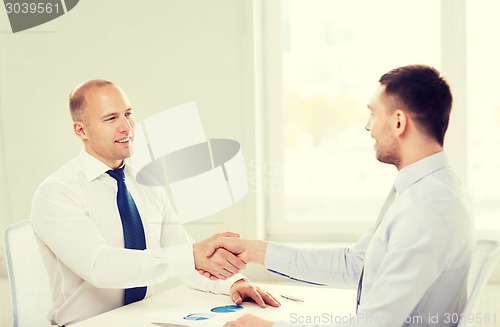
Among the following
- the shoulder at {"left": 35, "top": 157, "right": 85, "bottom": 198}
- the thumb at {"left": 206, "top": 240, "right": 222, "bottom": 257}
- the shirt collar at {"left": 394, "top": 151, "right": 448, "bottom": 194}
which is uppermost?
the shirt collar at {"left": 394, "top": 151, "right": 448, "bottom": 194}

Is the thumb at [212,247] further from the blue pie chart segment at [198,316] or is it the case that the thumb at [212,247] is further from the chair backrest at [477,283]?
the chair backrest at [477,283]

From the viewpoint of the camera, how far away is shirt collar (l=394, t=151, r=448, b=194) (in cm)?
154

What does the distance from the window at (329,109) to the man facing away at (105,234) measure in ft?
3.99

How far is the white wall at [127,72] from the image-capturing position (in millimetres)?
3357

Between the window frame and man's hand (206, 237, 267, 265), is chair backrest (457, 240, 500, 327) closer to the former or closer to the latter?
man's hand (206, 237, 267, 265)

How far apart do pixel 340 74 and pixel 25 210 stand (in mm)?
1944

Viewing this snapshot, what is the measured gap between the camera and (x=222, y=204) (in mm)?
3445

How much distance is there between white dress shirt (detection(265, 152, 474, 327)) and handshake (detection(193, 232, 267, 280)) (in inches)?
24.2

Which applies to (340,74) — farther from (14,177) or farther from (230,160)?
(14,177)

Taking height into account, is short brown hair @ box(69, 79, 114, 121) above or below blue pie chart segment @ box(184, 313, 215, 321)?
above

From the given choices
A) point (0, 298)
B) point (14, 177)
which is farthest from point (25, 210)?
point (0, 298)

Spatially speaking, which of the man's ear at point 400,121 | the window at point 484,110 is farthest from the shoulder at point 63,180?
the window at point 484,110

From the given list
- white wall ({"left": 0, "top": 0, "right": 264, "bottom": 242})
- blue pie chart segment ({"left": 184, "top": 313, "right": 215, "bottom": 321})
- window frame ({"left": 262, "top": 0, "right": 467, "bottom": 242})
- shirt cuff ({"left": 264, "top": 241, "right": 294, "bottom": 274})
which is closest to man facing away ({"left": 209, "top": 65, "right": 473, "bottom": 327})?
blue pie chart segment ({"left": 184, "top": 313, "right": 215, "bottom": 321})

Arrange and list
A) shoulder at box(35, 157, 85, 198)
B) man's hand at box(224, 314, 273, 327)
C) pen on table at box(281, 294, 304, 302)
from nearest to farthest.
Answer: man's hand at box(224, 314, 273, 327), pen on table at box(281, 294, 304, 302), shoulder at box(35, 157, 85, 198)
